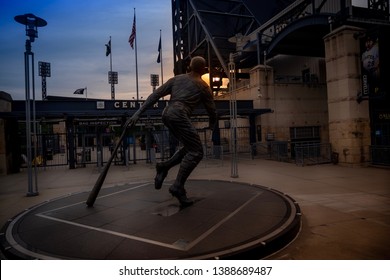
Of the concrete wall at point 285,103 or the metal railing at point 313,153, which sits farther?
the concrete wall at point 285,103

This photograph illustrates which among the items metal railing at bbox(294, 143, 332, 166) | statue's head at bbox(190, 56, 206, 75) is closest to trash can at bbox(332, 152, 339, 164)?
metal railing at bbox(294, 143, 332, 166)

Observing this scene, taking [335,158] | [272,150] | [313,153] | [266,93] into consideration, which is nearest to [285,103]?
[266,93]

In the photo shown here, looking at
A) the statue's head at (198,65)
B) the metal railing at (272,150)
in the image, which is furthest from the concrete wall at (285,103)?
the statue's head at (198,65)

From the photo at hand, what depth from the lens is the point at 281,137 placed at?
20.1 meters

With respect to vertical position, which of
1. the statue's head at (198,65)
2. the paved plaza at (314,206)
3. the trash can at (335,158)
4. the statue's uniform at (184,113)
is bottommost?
the paved plaza at (314,206)

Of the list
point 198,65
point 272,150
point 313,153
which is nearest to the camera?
point 198,65

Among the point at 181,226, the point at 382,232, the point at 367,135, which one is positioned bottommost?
the point at 382,232

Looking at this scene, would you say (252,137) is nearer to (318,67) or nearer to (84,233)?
(318,67)

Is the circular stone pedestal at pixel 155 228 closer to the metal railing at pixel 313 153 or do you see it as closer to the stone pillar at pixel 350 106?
the metal railing at pixel 313 153

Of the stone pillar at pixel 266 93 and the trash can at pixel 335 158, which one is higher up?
the stone pillar at pixel 266 93

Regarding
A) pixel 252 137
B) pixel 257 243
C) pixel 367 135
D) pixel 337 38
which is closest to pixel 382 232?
pixel 257 243

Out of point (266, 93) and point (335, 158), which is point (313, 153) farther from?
point (266, 93)

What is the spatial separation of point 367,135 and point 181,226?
1278 centimetres

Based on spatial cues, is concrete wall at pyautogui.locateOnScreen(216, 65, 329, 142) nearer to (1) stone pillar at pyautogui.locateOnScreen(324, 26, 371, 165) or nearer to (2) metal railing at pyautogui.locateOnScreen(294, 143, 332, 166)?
(2) metal railing at pyautogui.locateOnScreen(294, 143, 332, 166)
